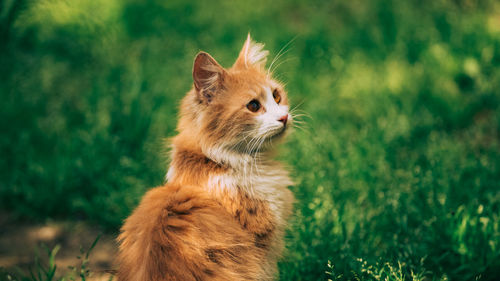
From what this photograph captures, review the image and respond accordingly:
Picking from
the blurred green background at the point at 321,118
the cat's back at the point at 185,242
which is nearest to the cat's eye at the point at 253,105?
the cat's back at the point at 185,242

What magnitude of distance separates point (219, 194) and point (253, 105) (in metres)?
0.47

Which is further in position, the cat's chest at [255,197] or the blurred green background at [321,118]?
the blurred green background at [321,118]

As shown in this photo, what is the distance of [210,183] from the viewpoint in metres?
1.90

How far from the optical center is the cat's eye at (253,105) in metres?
2.00

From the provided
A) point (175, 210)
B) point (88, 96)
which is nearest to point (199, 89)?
point (175, 210)

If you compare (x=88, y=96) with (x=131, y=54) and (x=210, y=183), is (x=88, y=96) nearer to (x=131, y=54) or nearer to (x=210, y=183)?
(x=131, y=54)

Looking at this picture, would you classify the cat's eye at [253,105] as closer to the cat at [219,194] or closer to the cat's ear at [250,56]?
the cat at [219,194]

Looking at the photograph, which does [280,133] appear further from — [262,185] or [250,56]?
[250,56]

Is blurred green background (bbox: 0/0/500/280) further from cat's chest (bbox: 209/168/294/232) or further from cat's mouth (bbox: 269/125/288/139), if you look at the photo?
cat's mouth (bbox: 269/125/288/139)

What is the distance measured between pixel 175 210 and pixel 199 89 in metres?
0.62

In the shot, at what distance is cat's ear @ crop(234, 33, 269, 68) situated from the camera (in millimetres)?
2232

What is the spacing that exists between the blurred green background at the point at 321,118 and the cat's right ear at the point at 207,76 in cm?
78

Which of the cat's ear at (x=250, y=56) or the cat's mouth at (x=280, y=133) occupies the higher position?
the cat's ear at (x=250, y=56)

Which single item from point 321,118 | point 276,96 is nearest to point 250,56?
point 276,96
